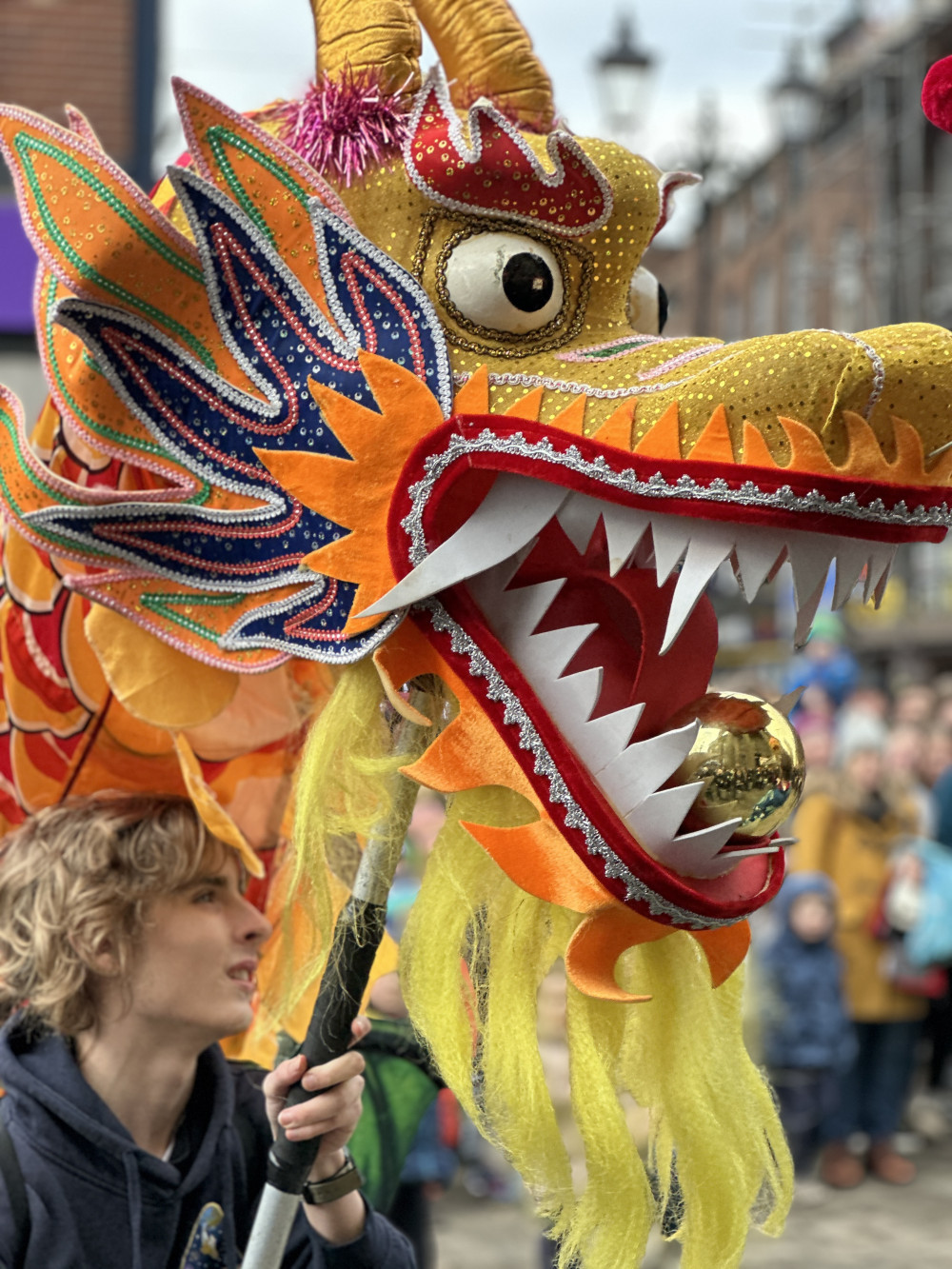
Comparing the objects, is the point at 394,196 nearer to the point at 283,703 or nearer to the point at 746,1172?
the point at 283,703

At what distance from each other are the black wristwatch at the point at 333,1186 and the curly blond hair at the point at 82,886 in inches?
14.5

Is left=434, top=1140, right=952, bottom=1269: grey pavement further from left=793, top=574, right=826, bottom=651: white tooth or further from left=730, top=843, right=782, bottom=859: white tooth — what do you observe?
left=793, top=574, right=826, bottom=651: white tooth

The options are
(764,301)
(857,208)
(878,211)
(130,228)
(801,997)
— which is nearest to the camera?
(130,228)

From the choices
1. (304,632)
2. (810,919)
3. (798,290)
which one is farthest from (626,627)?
(798,290)

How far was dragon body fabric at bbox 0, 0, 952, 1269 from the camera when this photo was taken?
148cm

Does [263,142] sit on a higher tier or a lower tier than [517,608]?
higher

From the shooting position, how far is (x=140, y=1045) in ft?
6.59

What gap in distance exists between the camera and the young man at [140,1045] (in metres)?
1.90

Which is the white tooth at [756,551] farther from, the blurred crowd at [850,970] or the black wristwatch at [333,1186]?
the blurred crowd at [850,970]

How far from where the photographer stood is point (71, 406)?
1767 mm

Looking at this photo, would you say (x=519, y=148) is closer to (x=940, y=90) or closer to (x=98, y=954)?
(x=940, y=90)

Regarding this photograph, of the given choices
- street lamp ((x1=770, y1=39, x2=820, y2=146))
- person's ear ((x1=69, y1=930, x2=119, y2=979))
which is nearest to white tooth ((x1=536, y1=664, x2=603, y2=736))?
person's ear ((x1=69, y1=930, x2=119, y2=979))

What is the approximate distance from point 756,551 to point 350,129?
0.65 meters

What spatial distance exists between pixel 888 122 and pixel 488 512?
19252 millimetres
